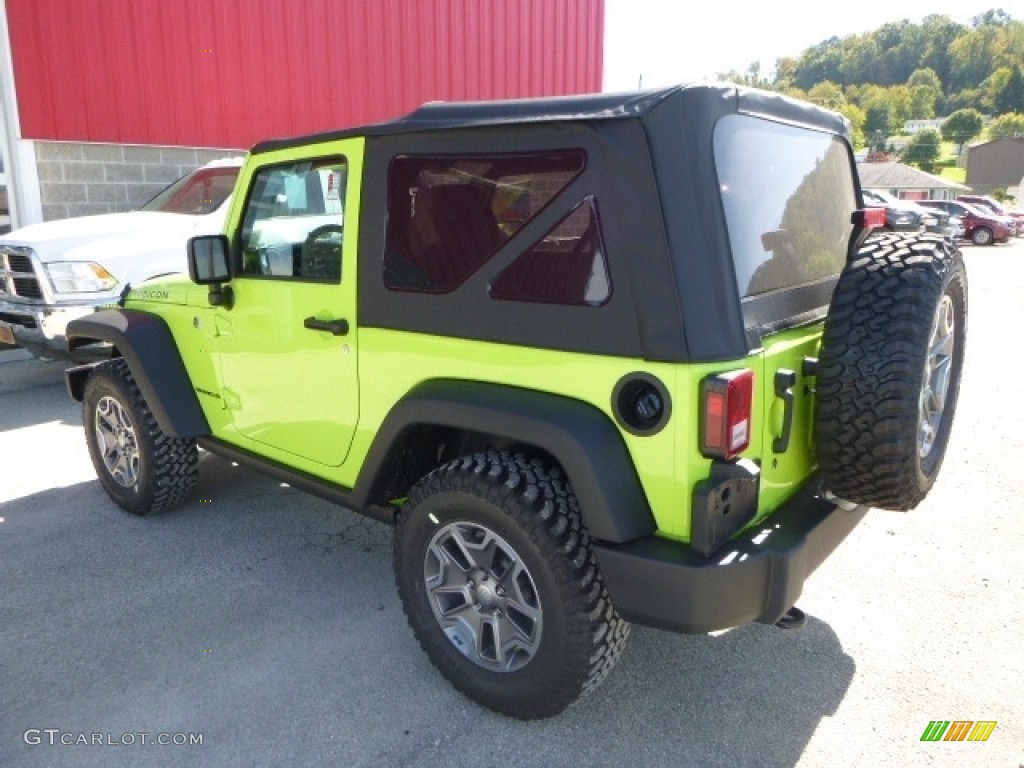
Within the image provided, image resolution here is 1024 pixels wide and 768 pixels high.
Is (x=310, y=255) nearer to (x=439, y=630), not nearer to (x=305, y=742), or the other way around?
(x=439, y=630)

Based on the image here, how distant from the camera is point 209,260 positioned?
333 cm

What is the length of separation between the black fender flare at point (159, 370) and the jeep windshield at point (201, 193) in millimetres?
3601

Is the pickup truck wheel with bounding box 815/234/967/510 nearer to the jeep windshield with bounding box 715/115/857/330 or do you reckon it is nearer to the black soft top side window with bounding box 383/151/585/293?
the jeep windshield with bounding box 715/115/857/330

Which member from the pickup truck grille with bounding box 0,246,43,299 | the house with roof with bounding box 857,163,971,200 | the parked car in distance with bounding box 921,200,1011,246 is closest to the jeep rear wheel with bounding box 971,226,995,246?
the parked car in distance with bounding box 921,200,1011,246

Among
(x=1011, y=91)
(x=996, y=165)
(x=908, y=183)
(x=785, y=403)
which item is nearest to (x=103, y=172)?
(x=785, y=403)

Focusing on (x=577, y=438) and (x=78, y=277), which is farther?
(x=78, y=277)

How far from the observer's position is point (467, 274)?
2.55m

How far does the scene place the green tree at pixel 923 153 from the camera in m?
99.8

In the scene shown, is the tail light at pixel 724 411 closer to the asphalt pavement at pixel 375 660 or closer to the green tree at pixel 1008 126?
the asphalt pavement at pixel 375 660

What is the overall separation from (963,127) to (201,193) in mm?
135207

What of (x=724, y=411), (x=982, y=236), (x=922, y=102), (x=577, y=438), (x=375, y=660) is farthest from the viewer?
(x=922, y=102)

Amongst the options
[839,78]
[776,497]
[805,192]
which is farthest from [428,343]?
[839,78]

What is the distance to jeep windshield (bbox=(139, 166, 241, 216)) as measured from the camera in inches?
288

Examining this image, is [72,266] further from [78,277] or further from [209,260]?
[209,260]
